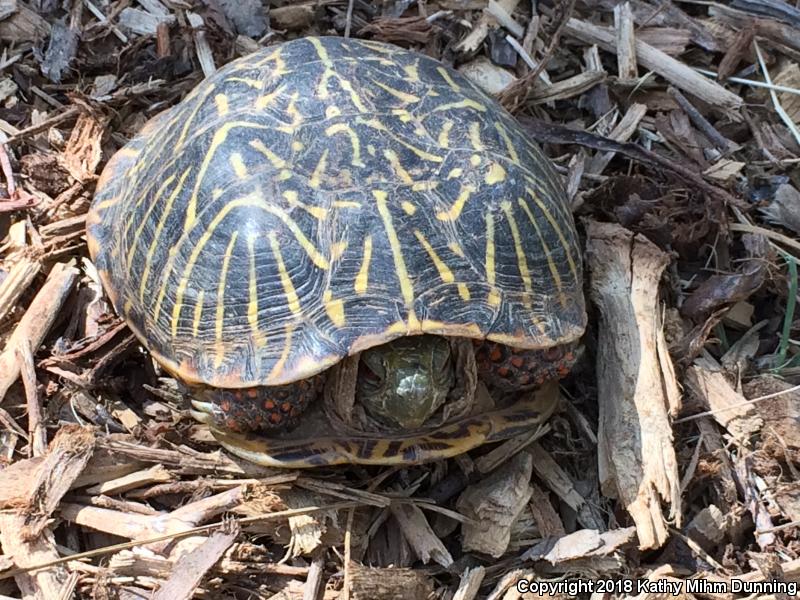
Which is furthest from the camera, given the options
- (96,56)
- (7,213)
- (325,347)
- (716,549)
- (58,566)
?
(96,56)

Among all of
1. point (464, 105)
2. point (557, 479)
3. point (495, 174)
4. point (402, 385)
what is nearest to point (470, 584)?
point (557, 479)

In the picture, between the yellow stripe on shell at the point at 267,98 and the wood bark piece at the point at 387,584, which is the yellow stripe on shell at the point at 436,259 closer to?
the yellow stripe on shell at the point at 267,98

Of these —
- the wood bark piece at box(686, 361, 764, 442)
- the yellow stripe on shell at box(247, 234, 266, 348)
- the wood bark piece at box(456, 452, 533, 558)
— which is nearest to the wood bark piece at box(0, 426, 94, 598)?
the yellow stripe on shell at box(247, 234, 266, 348)

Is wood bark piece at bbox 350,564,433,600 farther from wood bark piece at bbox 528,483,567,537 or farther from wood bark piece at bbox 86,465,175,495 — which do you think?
wood bark piece at bbox 86,465,175,495

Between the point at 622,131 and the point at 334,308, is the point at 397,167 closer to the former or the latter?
the point at 334,308

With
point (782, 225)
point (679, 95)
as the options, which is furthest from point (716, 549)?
point (679, 95)

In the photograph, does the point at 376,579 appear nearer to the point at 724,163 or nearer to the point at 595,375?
the point at 595,375
